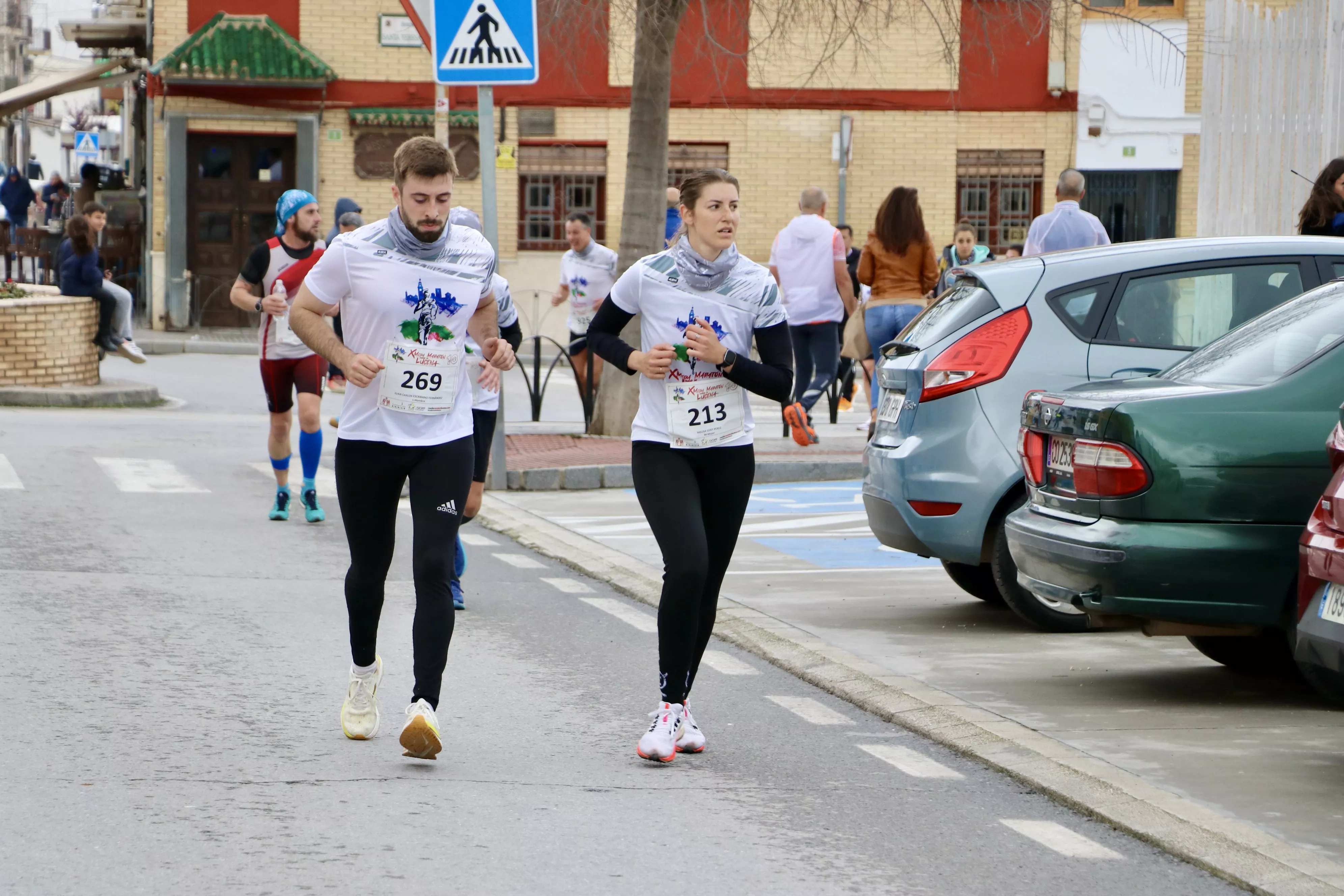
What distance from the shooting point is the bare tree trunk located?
52.2 feet

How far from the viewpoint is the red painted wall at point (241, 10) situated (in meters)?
31.4

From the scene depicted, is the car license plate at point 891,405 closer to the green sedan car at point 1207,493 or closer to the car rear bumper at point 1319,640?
the green sedan car at point 1207,493

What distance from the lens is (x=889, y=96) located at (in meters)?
32.4

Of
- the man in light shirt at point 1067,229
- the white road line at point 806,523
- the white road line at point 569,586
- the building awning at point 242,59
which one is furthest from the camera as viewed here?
the building awning at point 242,59

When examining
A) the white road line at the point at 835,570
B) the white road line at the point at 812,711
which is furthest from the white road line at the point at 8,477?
the white road line at the point at 812,711

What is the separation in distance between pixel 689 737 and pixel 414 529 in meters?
1.08

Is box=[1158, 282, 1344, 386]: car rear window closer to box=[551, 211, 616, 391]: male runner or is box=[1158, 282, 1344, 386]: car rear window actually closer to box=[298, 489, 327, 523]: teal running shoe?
box=[298, 489, 327, 523]: teal running shoe

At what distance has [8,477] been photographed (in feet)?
44.7

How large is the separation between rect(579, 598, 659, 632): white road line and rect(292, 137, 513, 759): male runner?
2.66 metres

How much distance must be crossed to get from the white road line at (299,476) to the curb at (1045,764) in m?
4.35

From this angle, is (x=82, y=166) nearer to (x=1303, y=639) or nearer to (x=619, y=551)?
Result: (x=619, y=551)

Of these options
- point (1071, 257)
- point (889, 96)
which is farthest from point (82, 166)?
point (1071, 257)


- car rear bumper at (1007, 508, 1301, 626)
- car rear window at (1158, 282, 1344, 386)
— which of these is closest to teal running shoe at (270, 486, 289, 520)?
car rear window at (1158, 282, 1344, 386)

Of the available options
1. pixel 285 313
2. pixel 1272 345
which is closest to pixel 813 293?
pixel 285 313
